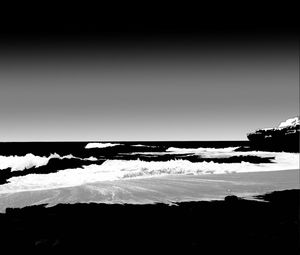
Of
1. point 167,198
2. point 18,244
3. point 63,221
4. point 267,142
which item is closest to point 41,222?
point 63,221

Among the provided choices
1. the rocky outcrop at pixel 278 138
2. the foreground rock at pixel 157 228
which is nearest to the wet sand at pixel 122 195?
the foreground rock at pixel 157 228

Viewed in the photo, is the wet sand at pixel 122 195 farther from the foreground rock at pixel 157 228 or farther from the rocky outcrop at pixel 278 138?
the rocky outcrop at pixel 278 138

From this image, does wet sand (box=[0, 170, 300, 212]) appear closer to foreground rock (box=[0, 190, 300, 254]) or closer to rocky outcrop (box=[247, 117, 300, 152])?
foreground rock (box=[0, 190, 300, 254])

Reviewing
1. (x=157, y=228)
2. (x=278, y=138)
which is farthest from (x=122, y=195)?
(x=278, y=138)

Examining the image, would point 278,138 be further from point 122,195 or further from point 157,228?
point 157,228

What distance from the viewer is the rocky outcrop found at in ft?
190

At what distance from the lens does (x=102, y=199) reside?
10.8 m

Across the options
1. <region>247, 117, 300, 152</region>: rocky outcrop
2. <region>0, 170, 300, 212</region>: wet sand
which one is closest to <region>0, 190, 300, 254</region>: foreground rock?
<region>0, 170, 300, 212</region>: wet sand

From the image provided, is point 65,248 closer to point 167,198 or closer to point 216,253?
point 216,253

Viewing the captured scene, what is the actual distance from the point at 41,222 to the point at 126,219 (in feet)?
6.57

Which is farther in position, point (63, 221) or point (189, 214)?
point (189, 214)

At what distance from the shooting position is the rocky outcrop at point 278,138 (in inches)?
2280

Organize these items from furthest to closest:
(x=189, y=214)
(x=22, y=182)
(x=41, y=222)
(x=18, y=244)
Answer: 1. (x=22, y=182)
2. (x=189, y=214)
3. (x=41, y=222)
4. (x=18, y=244)

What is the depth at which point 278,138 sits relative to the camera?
6384 centimetres
